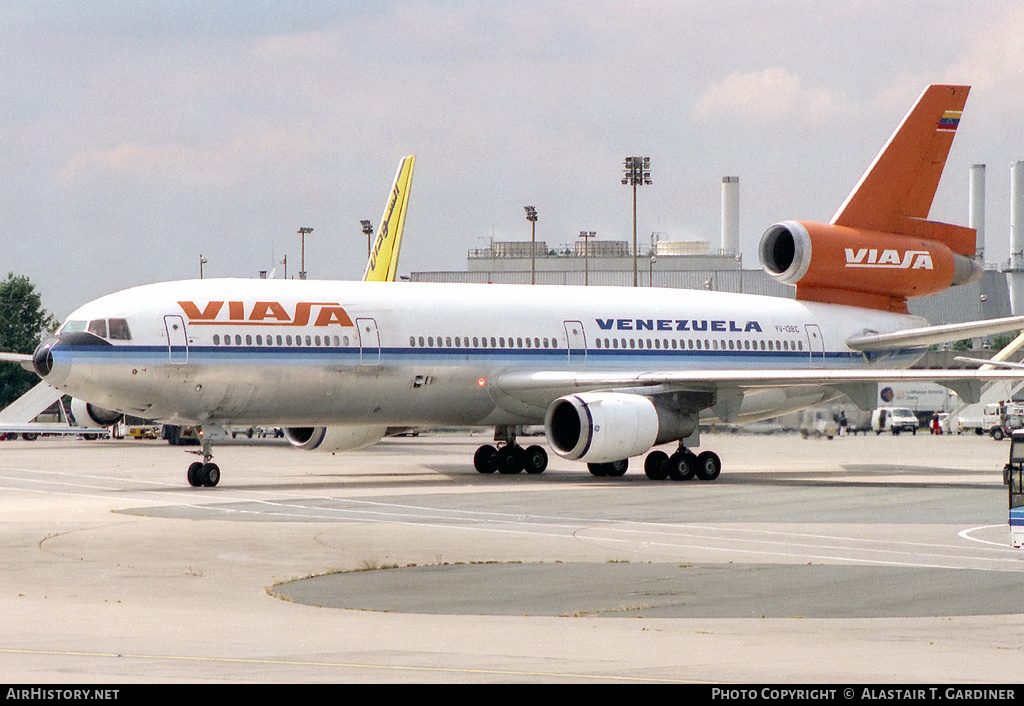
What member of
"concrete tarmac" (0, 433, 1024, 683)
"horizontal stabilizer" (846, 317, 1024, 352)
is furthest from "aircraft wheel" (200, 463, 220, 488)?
"horizontal stabilizer" (846, 317, 1024, 352)

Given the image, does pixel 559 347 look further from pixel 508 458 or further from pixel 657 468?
pixel 657 468

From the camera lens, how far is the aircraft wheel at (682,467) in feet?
117

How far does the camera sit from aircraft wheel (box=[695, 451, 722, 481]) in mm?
35719

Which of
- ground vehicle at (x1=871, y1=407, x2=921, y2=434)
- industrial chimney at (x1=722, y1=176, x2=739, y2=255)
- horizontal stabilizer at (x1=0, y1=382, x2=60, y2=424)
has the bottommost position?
ground vehicle at (x1=871, y1=407, x2=921, y2=434)

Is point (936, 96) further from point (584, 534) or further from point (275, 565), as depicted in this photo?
point (275, 565)

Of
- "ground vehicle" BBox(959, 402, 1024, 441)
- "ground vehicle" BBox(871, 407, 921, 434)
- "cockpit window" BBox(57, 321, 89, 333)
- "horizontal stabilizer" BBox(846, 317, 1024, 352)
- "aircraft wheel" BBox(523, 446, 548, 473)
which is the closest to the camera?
"cockpit window" BBox(57, 321, 89, 333)

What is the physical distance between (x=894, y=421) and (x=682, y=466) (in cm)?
5096

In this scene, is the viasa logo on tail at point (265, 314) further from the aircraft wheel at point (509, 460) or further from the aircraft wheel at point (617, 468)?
the aircraft wheel at point (617, 468)

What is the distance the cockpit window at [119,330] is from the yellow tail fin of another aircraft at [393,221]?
123 feet

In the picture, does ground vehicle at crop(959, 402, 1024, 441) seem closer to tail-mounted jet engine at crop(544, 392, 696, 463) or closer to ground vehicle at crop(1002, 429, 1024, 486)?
tail-mounted jet engine at crop(544, 392, 696, 463)

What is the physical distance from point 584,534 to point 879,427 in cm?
6568

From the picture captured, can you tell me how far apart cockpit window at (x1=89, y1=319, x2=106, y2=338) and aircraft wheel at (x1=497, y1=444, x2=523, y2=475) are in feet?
37.8

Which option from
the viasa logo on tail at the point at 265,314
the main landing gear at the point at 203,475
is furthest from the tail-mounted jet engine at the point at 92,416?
the main landing gear at the point at 203,475

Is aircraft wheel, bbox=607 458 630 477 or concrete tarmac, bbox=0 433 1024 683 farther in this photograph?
aircraft wheel, bbox=607 458 630 477
